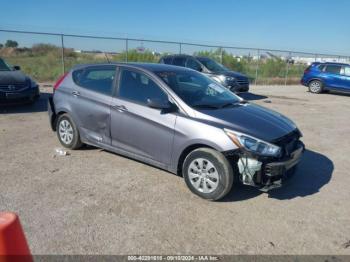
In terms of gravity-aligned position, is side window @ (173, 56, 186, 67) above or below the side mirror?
above

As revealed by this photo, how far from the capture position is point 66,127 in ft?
19.3

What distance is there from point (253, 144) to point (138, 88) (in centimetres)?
192

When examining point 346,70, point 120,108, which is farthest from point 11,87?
point 346,70

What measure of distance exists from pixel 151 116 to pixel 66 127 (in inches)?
81.2

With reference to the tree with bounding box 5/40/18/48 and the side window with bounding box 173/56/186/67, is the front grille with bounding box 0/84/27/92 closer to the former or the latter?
the side window with bounding box 173/56/186/67

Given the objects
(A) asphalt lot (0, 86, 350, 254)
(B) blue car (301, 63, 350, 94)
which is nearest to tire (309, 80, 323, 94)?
(B) blue car (301, 63, 350, 94)

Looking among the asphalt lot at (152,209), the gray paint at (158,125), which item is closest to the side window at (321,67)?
the asphalt lot at (152,209)

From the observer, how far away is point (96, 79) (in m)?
5.54

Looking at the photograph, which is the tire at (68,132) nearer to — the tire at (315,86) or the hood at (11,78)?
the hood at (11,78)

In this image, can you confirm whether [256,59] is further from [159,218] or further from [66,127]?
[159,218]

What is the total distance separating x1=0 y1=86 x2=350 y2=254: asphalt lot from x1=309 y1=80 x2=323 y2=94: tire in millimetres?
12904

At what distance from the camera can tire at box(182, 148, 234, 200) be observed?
157 inches

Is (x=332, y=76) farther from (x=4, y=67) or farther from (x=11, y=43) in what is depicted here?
(x=11, y=43)

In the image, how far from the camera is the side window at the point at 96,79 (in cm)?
525
